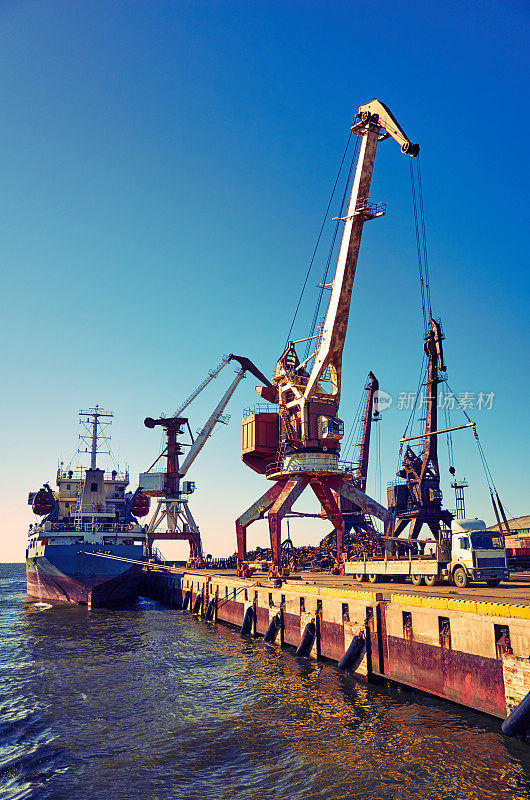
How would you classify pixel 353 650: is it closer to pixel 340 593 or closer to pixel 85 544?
pixel 340 593

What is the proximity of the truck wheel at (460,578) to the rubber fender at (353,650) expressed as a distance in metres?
7.20

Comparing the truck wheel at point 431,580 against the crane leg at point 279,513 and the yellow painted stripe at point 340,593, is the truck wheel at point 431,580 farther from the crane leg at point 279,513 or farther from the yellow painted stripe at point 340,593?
the crane leg at point 279,513

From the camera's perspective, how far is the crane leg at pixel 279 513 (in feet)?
164

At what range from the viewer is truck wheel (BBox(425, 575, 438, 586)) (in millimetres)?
30994

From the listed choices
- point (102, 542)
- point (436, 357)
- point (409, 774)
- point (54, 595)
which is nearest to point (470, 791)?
point (409, 774)

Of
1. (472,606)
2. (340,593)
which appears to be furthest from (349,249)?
(472,606)

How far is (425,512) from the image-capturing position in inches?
3445

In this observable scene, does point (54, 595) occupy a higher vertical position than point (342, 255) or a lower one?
lower

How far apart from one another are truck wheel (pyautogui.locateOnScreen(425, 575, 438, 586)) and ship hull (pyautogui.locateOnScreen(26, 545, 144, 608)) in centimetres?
3566

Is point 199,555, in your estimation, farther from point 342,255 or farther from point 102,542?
point 342,255

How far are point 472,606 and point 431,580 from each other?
42.4 feet

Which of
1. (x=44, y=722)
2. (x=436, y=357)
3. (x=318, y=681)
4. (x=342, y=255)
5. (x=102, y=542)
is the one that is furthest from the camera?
(x=102, y=542)

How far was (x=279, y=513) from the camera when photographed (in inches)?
1961

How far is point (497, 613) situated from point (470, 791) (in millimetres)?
5668
